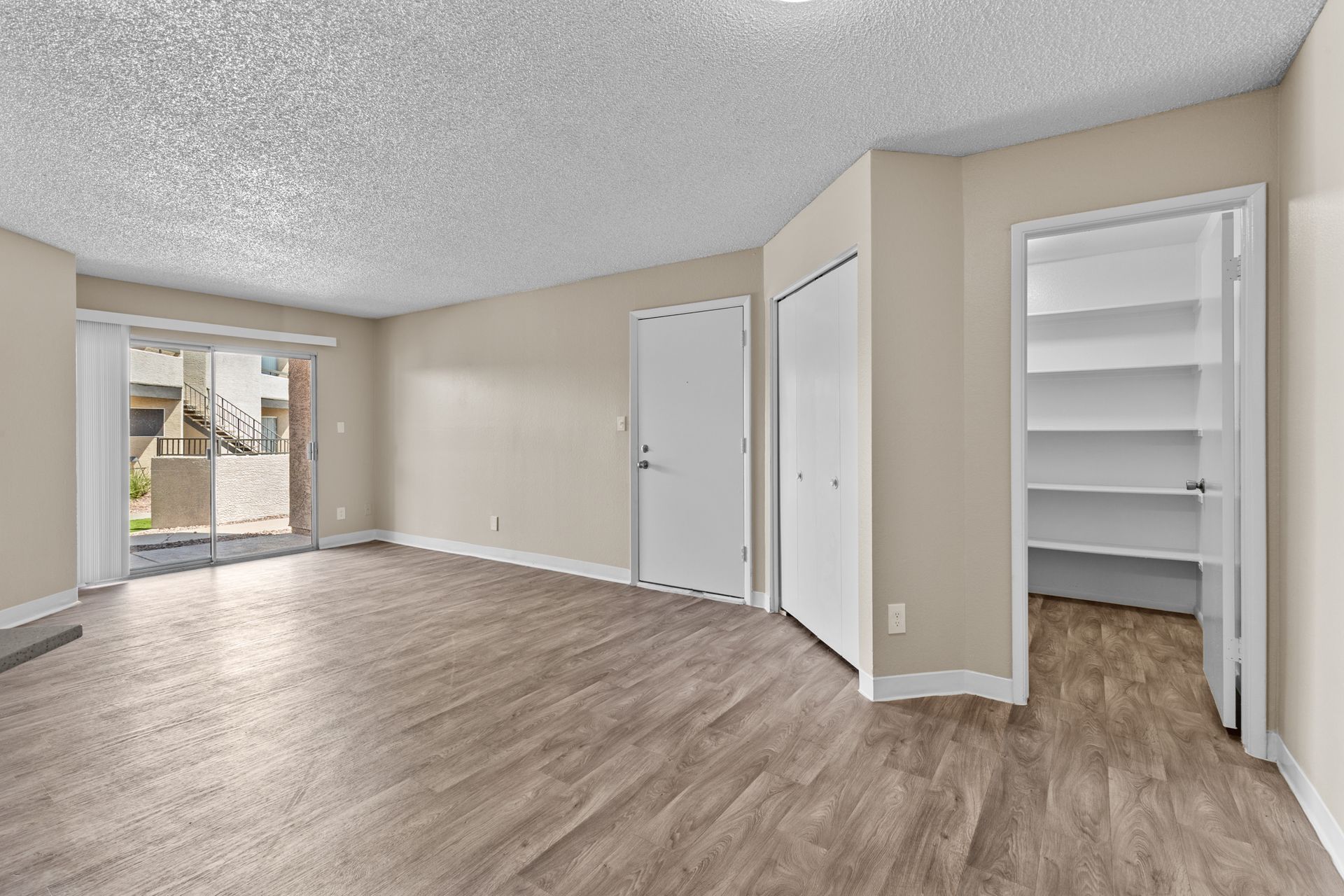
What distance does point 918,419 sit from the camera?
2.72m

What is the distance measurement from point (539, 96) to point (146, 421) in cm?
489

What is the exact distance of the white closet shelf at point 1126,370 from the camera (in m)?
3.79

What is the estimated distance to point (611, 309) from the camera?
4805 millimetres

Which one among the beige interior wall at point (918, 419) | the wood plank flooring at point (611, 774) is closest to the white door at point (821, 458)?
the beige interior wall at point (918, 419)

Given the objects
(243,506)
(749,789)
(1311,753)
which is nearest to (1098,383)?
(1311,753)

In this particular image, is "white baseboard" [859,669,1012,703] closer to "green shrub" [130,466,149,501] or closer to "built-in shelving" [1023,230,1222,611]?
"built-in shelving" [1023,230,1222,611]

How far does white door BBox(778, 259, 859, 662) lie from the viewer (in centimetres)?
300

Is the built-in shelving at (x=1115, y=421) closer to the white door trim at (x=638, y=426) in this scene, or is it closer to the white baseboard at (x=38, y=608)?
the white door trim at (x=638, y=426)

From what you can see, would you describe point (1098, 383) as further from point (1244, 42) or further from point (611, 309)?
point (611, 309)

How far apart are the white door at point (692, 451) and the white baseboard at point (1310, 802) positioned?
2.63 meters

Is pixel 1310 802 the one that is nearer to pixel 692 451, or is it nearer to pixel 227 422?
pixel 692 451

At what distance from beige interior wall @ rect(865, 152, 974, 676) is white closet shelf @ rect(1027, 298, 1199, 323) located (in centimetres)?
150

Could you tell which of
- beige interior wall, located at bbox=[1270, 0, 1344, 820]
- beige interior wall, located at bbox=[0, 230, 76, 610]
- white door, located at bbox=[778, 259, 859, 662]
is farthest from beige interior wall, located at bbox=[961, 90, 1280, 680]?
beige interior wall, located at bbox=[0, 230, 76, 610]

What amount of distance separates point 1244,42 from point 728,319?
2.73 meters
